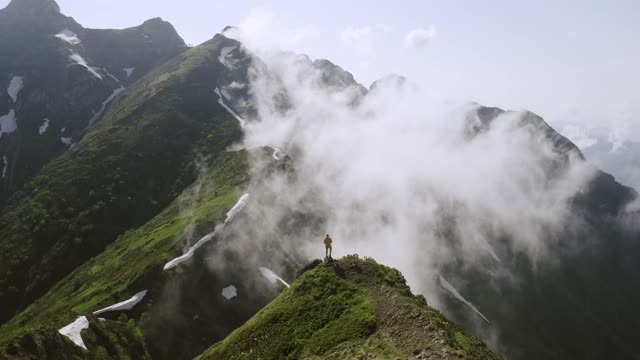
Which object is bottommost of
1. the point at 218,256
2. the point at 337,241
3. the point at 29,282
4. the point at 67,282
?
the point at 29,282

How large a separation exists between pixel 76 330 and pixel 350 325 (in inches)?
1903

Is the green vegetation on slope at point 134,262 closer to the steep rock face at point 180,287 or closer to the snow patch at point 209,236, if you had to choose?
the steep rock face at point 180,287

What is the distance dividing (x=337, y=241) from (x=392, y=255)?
4288 centimetres

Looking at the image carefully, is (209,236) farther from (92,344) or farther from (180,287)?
(92,344)

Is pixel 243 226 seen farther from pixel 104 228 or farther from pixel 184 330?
pixel 104 228

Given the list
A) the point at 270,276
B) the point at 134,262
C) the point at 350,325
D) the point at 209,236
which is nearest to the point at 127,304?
the point at 209,236

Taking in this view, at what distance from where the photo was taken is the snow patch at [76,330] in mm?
65875

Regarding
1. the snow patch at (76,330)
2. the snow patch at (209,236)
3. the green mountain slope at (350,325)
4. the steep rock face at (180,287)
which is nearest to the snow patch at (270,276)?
the steep rock face at (180,287)

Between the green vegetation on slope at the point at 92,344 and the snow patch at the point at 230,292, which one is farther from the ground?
the snow patch at the point at 230,292

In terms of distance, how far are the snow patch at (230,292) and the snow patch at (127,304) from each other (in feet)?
50.6

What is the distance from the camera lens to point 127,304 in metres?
89.8

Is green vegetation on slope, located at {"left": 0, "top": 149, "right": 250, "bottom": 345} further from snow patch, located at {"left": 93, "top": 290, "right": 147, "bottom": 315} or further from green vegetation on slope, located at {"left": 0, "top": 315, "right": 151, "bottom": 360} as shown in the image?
green vegetation on slope, located at {"left": 0, "top": 315, "right": 151, "bottom": 360}

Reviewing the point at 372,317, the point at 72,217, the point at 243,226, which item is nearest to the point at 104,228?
the point at 72,217

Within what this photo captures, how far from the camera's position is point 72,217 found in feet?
605
